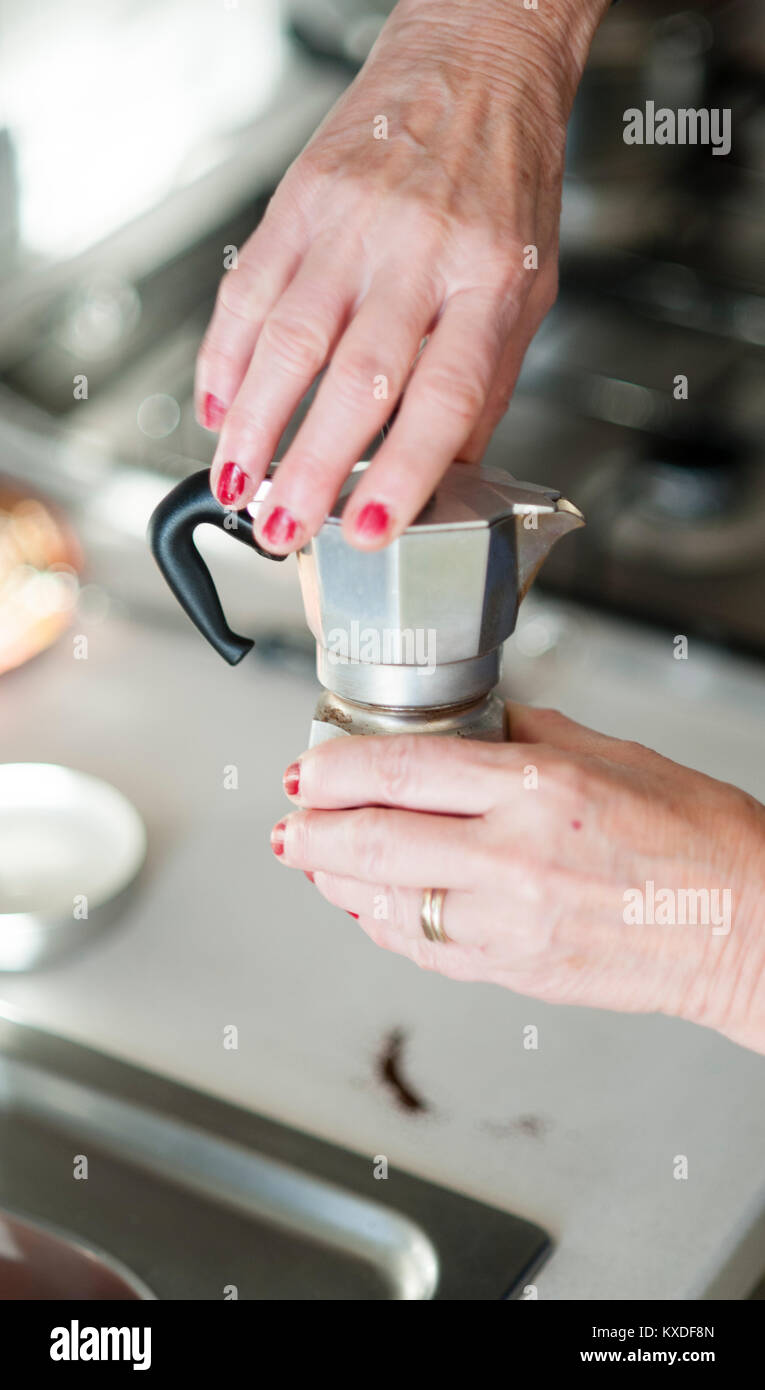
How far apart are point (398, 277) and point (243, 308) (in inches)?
2.9

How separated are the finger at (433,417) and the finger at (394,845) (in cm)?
13

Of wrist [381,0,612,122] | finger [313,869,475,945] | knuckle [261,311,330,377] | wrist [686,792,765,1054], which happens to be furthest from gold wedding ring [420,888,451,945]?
wrist [381,0,612,122]

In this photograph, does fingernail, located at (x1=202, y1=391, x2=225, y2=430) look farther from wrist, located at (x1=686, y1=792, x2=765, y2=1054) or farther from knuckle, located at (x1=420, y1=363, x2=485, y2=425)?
wrist, located at (x1=686, y1=792, x2=765, y2=1054)

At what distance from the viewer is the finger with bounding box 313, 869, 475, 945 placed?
24.2 inches

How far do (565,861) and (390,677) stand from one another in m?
0.11

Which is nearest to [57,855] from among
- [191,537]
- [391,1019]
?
[391,1019]

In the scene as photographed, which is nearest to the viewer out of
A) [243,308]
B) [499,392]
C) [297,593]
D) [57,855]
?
[243,308]

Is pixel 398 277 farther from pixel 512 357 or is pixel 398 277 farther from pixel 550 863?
pixel 550 863

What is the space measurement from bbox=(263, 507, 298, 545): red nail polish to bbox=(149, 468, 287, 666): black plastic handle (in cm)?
2

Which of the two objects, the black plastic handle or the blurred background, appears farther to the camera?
the blurred background

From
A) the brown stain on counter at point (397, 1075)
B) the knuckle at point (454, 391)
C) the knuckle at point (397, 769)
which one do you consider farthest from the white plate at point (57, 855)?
the knuckle at point (454, 391)

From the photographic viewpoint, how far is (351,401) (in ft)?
1.92
